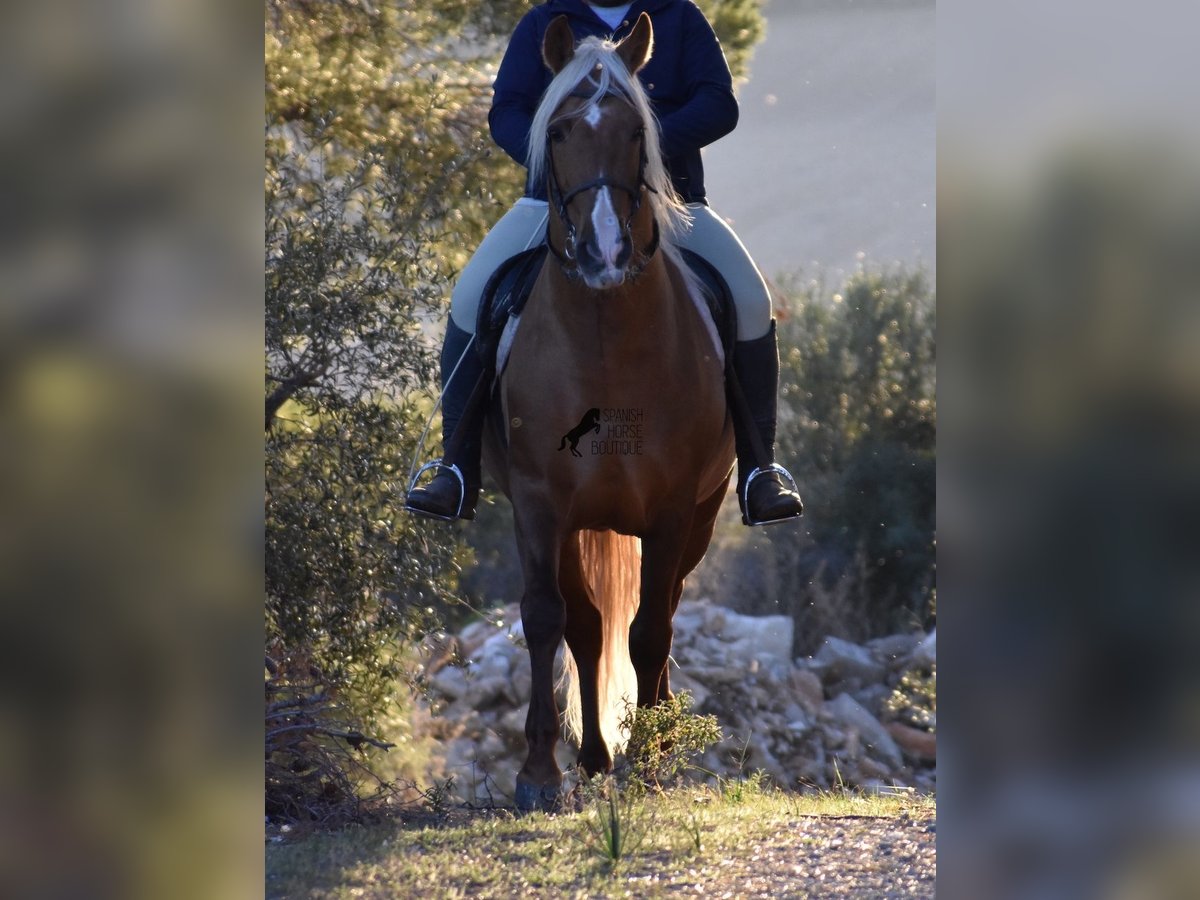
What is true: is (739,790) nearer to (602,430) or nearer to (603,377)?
(602,430)

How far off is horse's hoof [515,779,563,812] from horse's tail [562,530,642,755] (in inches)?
24.6

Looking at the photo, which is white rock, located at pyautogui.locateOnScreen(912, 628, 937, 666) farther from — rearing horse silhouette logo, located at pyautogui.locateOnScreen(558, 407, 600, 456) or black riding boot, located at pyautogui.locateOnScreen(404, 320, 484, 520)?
rearing horse silhouette logo, located at pyautogui.locateOnScreen(558, 407, 600, 456)

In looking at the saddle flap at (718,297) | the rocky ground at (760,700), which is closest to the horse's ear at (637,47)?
the saddle flap at (718,297)

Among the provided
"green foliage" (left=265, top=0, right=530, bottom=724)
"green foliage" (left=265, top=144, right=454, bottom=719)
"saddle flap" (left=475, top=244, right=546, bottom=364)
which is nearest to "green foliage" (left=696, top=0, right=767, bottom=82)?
"green foliage" (left=265, top=0, right=530, bottom=724)

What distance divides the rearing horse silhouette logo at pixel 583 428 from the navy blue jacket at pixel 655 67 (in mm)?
912

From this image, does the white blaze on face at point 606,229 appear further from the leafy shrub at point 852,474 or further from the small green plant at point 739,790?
the leafy shrub at point 852,474

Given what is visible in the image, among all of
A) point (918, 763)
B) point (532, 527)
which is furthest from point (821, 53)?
point (532, 527)

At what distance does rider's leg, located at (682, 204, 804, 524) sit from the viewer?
4.74 metres

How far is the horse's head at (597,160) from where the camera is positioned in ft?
12.7

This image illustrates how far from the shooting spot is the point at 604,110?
4.02 meters
